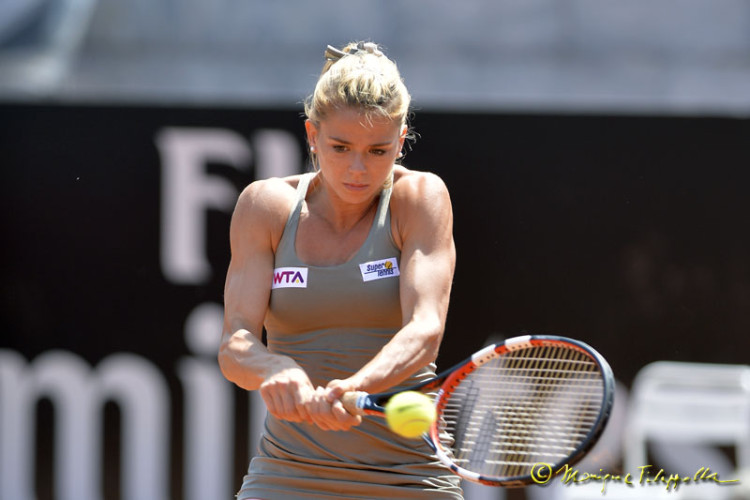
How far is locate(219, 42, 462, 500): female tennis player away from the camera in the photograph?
2.18 m

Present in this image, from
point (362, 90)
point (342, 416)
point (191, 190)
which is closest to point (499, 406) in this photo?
point (342, 416)

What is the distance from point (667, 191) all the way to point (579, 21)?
0.85 m

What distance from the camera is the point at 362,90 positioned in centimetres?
217

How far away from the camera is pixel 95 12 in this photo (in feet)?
15.9

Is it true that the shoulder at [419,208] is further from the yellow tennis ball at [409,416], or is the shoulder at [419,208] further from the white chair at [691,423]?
the white chair at [691,423]

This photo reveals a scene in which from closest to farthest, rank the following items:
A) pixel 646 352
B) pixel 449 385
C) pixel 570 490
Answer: pixel 449 385, pixel 570 490, pixel 646 352

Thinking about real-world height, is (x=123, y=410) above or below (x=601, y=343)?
below

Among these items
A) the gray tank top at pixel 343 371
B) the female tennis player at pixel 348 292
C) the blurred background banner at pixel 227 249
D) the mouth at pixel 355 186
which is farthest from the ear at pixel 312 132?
the blurred background banner at pixel 227 249

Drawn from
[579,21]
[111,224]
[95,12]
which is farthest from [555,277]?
[95,12]

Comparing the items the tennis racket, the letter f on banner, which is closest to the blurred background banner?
the letter f on banner

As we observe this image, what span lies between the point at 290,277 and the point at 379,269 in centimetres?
19

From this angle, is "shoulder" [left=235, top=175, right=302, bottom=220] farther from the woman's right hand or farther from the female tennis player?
the woman's right hand

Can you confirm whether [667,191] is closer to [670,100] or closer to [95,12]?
[670,100]

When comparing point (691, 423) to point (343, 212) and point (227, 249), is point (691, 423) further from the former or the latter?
point (343, 212)
